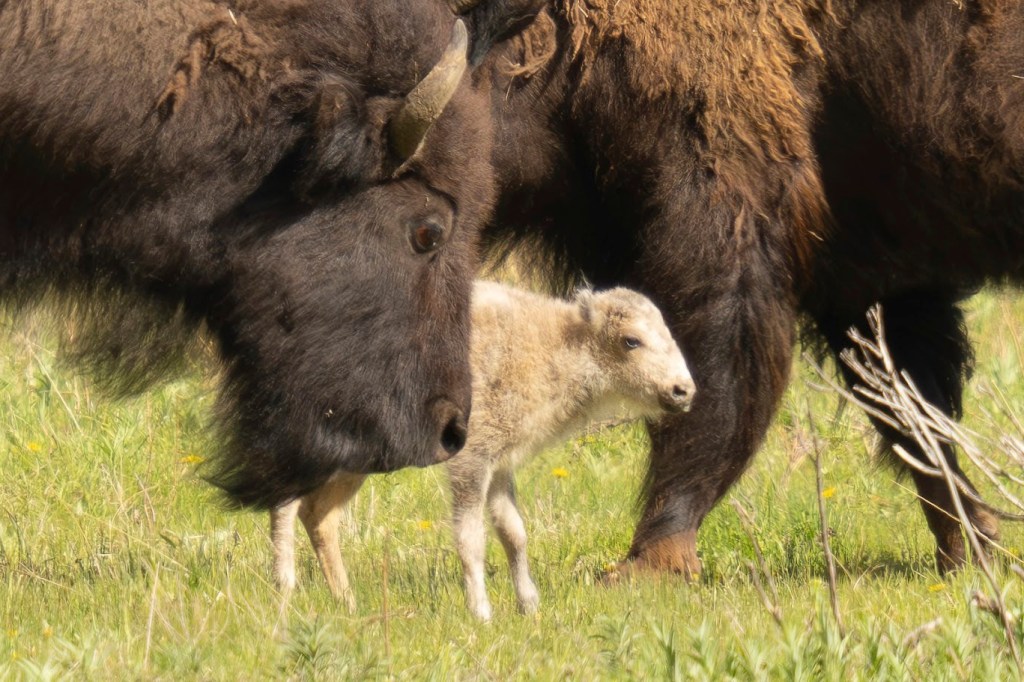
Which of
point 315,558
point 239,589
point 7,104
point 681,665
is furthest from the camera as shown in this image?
point 315,558

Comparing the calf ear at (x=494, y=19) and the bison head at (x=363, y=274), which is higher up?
the calf ear at (x=494, y=19)

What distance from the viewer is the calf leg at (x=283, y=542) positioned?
5.29 m

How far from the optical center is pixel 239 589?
488 centimetres

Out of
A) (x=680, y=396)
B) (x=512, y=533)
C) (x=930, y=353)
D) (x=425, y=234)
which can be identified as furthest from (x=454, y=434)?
(x=930, y=353)

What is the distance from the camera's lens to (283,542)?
5316mm

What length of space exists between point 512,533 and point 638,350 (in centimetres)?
74

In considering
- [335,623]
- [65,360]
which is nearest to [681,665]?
[335,623]

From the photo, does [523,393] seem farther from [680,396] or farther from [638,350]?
[680,396]

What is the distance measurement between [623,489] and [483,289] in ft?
6.66

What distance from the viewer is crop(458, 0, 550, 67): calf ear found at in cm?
434

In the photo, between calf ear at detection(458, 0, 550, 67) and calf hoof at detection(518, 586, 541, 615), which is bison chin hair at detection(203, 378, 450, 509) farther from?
calf ear at detection(458, 0, 550, 67)

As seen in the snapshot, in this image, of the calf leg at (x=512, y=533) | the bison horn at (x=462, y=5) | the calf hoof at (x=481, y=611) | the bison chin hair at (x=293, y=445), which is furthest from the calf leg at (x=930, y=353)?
the bison horn at (x=462, y=5)

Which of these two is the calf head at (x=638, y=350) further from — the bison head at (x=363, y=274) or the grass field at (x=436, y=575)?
the bison head at (x=363, y=274)

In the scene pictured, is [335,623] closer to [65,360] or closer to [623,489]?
[65,360]
